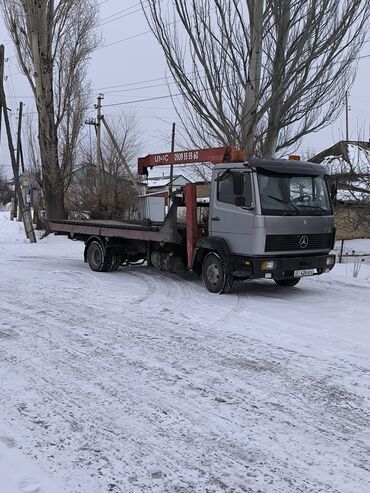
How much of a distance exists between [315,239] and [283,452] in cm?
597

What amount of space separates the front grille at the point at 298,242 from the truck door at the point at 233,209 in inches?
14.4

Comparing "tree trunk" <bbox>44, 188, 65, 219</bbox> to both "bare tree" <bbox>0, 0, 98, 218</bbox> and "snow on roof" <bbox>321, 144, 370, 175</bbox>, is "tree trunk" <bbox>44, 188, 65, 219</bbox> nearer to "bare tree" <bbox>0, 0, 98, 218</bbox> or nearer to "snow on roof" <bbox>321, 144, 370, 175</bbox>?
"bare tree" <bbox>0, 0, 98, 218</bbox>

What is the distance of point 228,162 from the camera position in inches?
358

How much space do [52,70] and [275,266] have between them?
51.4 feet

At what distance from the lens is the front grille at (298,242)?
8484 millimetres

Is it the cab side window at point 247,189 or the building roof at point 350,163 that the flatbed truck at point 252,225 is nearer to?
the cab side window at point 247,189

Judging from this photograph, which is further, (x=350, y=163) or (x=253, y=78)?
(x=350, y=163)

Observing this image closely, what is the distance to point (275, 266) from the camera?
855 cm

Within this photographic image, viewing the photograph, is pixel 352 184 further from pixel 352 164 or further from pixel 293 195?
pixel 293 195

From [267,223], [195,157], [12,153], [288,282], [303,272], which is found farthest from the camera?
[12,153]

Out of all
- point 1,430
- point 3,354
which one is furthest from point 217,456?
point 3,354

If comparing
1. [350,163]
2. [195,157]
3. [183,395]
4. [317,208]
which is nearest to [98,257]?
[195,157]

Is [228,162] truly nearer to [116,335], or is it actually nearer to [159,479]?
[116,335]

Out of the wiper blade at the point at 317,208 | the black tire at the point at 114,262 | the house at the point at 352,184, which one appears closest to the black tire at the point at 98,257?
the black tire at the point at 114,262
